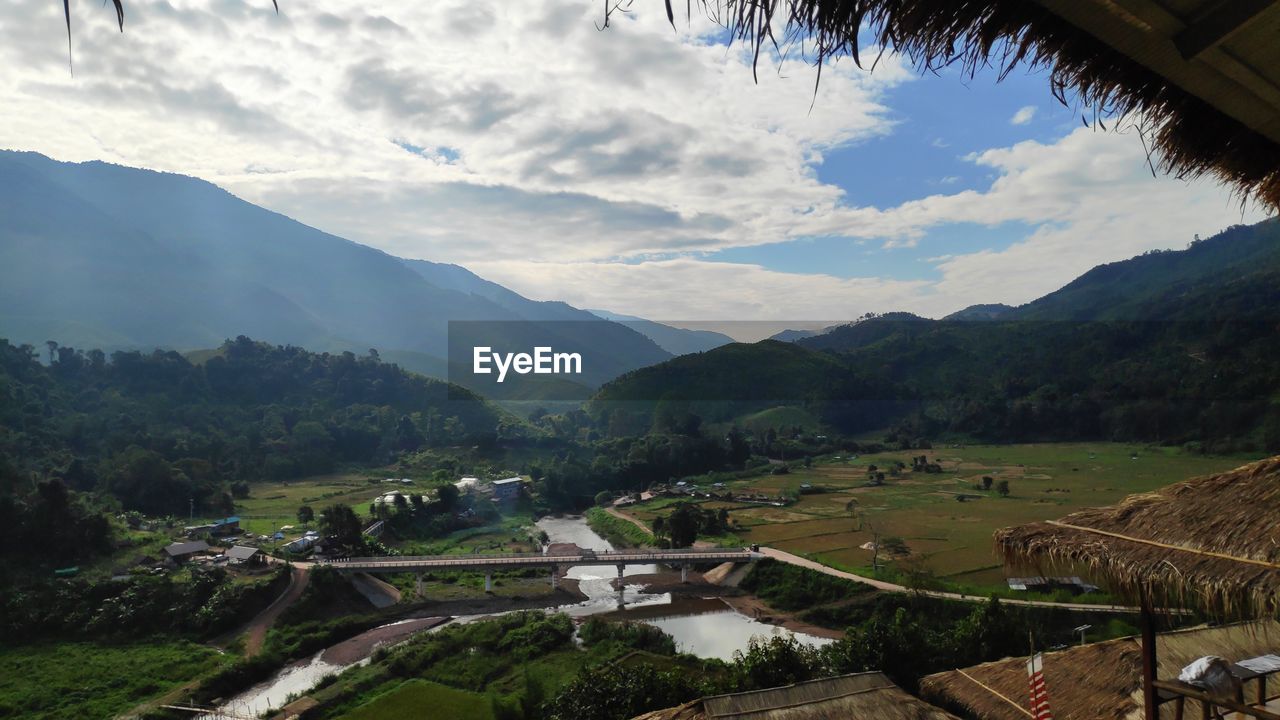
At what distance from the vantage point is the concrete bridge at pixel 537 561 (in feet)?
91.3

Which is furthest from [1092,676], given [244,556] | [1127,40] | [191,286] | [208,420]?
[191,286]

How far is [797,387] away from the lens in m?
73.7

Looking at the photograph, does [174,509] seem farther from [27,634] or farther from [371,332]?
[371,332]

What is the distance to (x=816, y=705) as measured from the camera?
8.53 meters

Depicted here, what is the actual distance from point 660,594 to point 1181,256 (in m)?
120

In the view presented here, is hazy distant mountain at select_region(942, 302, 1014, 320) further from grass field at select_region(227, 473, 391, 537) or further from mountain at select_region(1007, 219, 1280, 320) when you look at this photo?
grass field at select_region(227, 473, 391, 537)

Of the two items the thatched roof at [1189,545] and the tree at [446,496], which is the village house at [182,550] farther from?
the thatched roof at [1189,545]

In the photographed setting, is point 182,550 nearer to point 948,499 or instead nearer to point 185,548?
point 185,548

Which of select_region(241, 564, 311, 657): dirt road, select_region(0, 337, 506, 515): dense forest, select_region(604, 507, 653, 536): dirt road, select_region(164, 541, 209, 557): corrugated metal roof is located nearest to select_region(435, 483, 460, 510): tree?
select_region(604, 507, 653, 536): dirt road

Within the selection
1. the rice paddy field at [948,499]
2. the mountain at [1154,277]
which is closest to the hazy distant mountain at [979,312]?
the mountain at [1154,277]

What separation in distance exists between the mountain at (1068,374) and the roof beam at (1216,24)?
160 ft

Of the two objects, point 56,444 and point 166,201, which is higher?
A: point 166,201

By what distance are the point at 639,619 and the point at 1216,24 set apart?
23849 millimetres

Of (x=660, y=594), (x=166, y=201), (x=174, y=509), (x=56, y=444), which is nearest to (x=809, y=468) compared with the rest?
(x=660, y=594)
